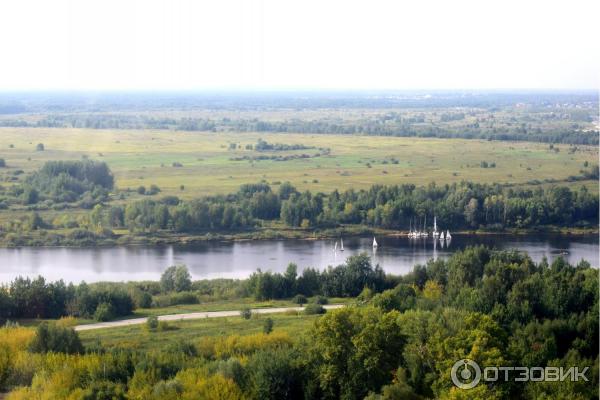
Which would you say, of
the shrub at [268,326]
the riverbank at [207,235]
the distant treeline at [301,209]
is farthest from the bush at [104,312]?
the distant treeline at [301,209]

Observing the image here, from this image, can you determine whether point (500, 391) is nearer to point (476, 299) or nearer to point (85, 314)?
point (476, 299)

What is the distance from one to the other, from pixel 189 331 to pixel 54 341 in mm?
2611

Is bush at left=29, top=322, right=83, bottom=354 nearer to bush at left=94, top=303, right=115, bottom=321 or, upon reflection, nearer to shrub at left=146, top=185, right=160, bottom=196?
bush at left=94, top=303, right=115, bottom=321

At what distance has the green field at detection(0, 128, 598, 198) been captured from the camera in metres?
33.1

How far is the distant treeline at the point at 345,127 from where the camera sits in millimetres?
50250

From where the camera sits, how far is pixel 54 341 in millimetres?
11031

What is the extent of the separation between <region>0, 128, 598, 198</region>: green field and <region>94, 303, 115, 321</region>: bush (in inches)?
580

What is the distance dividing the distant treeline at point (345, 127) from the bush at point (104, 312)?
35865 millimetres

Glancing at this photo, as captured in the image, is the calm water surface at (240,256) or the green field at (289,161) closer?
the calm water surface at (240,256)

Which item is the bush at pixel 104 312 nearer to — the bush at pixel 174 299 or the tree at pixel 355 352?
the bush at pixel 174 299

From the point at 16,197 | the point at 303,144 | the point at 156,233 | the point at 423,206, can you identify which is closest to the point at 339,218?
the point at 423,206

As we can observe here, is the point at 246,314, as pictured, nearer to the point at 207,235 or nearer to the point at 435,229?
the point at 207,235

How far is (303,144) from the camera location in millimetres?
47375

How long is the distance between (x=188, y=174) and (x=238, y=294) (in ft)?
58.4
